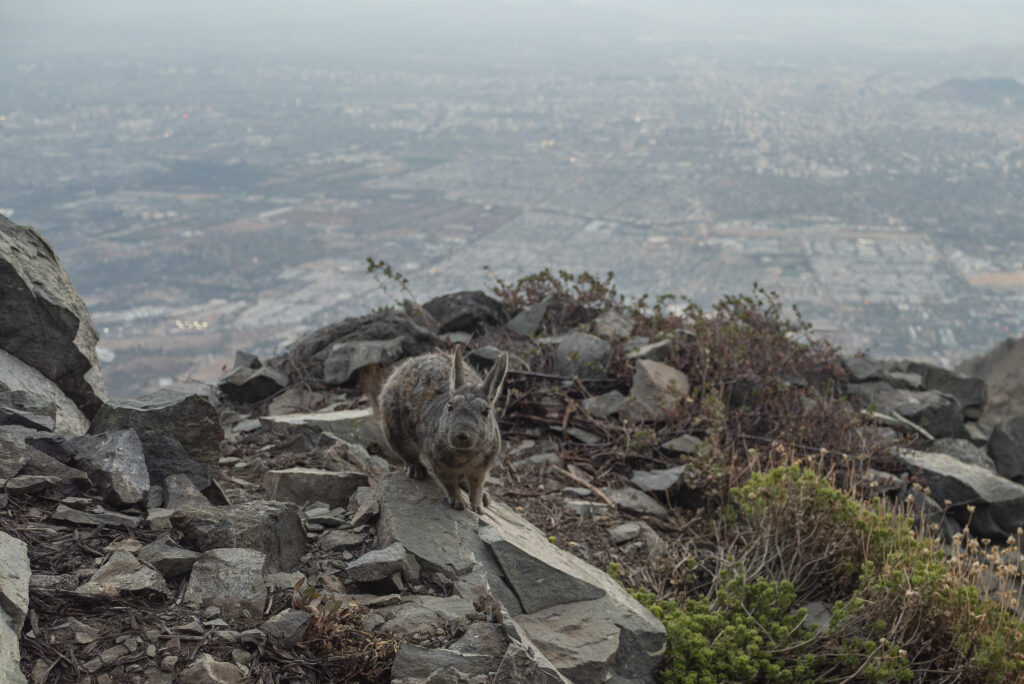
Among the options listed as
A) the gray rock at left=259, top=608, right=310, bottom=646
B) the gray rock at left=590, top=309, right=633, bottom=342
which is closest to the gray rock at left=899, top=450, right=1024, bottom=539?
the gray rock at left=590, top=309, right=633, bottom=342

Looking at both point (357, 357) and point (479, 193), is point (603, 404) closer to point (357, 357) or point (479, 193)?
point (357, 357)

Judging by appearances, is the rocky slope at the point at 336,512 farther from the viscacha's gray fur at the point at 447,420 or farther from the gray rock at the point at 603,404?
the viscacha's gray fur at the point at 447,420

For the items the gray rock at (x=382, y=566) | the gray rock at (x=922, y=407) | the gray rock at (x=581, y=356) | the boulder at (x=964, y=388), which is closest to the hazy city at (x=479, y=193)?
the boulder at (x=964, y=388)

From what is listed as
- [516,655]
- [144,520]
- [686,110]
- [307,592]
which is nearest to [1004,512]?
[516,655]

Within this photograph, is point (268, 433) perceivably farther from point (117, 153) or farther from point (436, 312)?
point (117, 153)

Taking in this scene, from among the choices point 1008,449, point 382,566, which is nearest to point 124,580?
point 382,566

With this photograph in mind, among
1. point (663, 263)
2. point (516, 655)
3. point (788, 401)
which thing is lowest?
point (663, 263)
